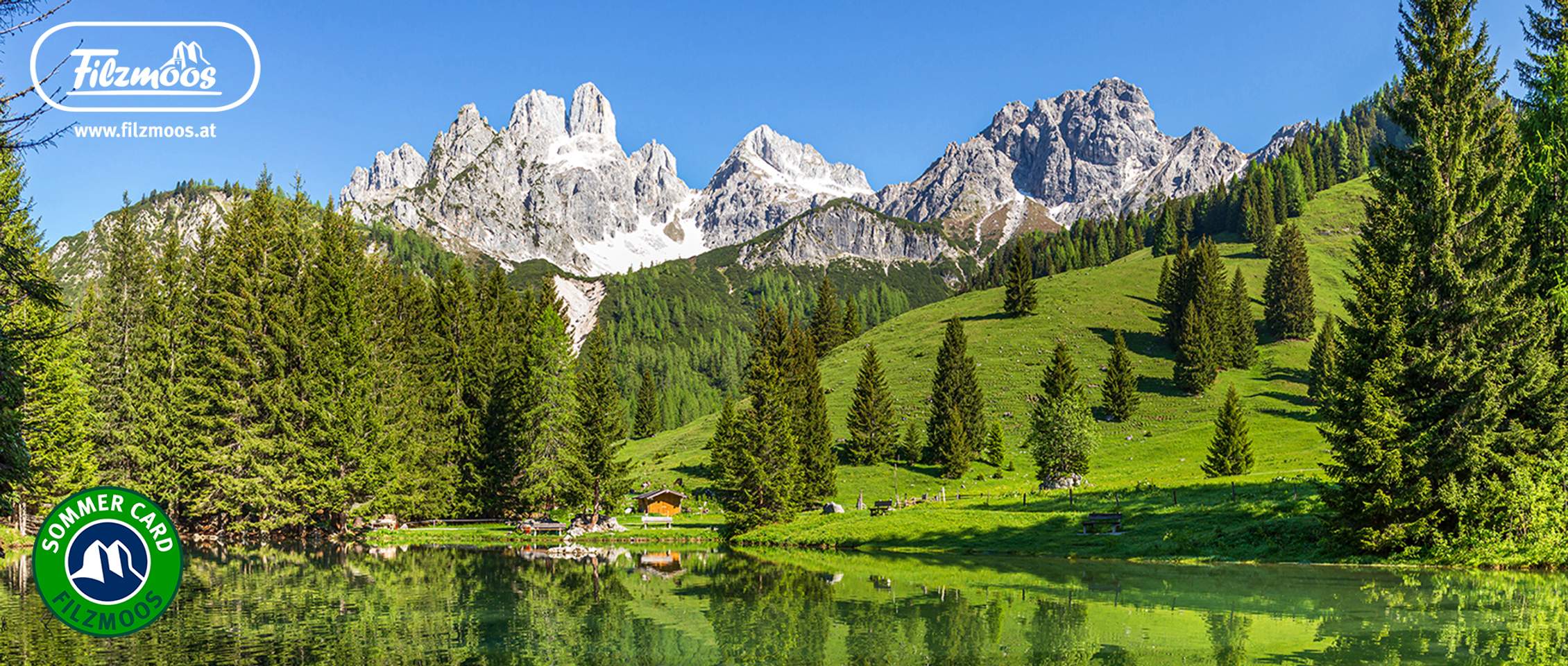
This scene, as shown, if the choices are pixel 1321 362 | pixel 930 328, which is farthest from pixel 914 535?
pixel 930 328

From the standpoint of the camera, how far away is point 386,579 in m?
37.5

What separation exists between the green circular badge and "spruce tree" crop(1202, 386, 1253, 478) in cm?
6891

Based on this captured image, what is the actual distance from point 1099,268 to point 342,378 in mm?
147738

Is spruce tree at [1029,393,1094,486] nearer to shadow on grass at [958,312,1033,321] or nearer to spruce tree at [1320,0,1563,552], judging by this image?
spruce tree at [1320,0,1563,552]

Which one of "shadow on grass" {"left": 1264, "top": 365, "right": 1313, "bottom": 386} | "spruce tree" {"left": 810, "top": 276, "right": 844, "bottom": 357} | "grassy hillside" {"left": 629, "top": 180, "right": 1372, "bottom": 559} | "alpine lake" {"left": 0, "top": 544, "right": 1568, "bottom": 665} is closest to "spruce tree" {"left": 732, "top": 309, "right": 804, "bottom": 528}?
"grassy hillside" {"left": 629, "top": 180, "right": 1372, "bottom": 559}

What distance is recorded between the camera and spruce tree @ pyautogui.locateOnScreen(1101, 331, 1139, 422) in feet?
355

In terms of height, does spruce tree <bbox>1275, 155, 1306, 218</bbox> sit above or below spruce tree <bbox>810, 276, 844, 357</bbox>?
above

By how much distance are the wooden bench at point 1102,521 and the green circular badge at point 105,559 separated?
4074 centimetres

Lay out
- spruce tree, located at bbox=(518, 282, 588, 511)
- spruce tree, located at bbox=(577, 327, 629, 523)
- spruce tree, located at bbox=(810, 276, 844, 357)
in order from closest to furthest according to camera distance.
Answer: spruce tree, located at bbox=(577, 327, 629, 523) → spruce tree, located at bbox=(518, 282, 588, 511) → spruce tree, located at bbox=(810, 276, 844, 357)

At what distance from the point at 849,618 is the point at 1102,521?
27.3 meters

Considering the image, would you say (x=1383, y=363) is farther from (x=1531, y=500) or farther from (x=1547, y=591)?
(x=1547, y=591)

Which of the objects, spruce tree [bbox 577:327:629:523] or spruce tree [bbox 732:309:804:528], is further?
spruce tree [bbox 577:327:629:523]

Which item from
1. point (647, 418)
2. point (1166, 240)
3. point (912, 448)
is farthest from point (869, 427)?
point (1166, 240)

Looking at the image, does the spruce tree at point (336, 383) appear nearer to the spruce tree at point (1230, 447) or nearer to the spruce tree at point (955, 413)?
the spruce tree at point (955, 413)
